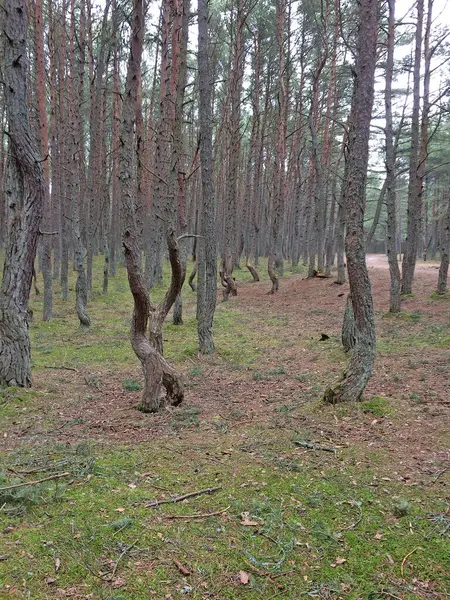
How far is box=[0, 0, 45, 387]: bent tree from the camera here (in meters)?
5.70

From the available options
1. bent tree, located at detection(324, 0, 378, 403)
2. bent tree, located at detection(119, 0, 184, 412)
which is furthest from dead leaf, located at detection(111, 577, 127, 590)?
bent tree, located at detection(324, 0, 378, 403)

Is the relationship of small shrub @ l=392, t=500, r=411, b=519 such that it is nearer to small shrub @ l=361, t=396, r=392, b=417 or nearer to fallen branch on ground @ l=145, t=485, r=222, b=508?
fallen branch on ground @ l=145, t=485, r=222, b=508

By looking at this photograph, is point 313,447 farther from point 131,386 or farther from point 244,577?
point 131,386

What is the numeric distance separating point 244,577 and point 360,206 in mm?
4077

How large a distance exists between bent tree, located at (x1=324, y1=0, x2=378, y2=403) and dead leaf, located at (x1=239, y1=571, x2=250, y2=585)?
304 cm

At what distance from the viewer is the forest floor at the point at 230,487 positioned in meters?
2.65

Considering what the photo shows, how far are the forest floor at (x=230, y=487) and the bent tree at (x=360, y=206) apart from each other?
0.36m

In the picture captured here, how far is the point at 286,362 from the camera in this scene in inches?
336

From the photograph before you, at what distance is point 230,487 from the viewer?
12.1 feet

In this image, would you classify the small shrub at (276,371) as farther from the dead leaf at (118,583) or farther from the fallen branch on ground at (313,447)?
the dead leaf at (118,583)

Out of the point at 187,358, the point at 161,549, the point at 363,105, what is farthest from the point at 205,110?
the point at 161,549

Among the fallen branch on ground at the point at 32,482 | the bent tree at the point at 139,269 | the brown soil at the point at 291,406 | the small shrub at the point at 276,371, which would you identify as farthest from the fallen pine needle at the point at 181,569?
the small shrub at the point at 276,371

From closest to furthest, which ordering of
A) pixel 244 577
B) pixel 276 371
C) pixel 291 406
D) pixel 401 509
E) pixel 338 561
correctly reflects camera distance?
pixel 244 577 < pixel 338 561 < pixel 401 509 < pixel 291 406 < pixel 276 371

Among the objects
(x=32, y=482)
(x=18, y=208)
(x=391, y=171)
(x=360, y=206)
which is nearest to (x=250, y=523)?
(x=32, y=482)
